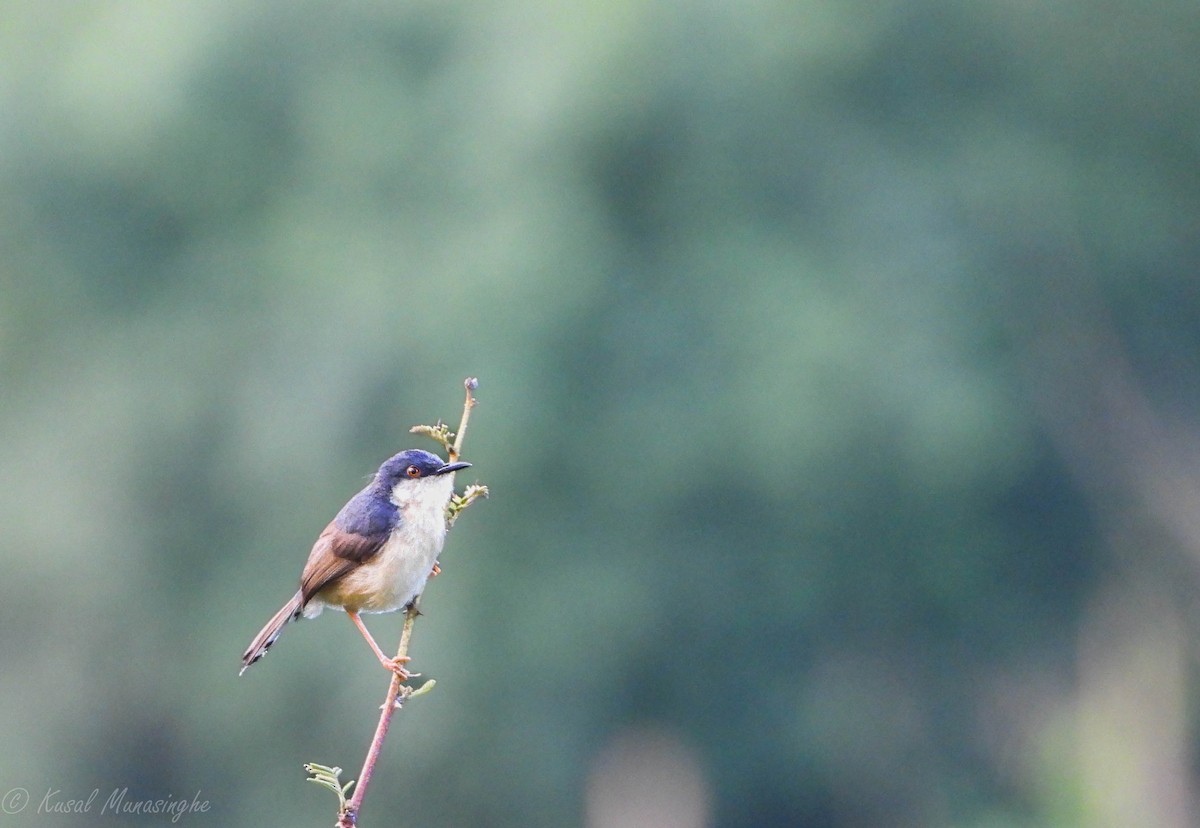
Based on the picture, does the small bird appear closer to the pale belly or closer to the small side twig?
the pale belly

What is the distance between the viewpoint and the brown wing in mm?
3642

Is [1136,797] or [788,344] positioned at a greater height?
[788,344]

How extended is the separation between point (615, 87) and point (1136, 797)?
8.60 m

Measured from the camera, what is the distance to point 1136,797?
438 inches

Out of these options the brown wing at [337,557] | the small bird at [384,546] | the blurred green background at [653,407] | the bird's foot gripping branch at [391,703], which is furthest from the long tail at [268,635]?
the blurred green background at [653,407]

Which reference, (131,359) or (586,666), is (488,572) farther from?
(131,359)

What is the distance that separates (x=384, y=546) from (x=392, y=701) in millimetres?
1589

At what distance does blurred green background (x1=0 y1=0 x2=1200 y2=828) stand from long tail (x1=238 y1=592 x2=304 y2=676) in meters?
9.23

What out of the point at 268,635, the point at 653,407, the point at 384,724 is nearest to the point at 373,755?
the point at 384,724

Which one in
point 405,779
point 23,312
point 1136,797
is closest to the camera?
point 1136,797

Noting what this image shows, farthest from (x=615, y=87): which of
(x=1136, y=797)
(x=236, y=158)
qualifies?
(x=1136, y=797)

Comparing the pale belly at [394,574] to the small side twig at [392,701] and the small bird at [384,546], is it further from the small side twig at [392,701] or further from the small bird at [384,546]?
the small side twig at [392,701]

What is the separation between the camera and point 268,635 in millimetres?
3020

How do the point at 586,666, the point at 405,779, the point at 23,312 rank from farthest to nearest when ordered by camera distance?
the point at 23,312
the point at 586,666
the point at 405,779
